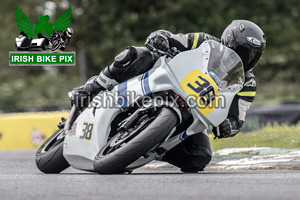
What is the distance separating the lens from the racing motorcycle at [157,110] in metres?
6.16

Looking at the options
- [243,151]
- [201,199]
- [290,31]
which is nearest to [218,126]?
[243,151]

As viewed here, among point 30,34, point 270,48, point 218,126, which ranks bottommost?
point 270,48

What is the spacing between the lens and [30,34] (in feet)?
60.0

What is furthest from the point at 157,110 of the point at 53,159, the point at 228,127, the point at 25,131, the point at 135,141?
the point at 25,131

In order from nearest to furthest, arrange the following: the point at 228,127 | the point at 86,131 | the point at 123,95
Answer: the point at 123,95 < the point at 86,131 < the point at 228,127

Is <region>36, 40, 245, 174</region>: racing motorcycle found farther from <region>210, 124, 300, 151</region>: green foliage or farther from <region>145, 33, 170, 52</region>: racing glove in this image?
<region>210, 124, 300, 151</region>: green foliage

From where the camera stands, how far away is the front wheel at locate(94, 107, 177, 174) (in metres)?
6.00

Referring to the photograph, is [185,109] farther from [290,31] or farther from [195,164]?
[290,31]

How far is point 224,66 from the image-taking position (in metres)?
6.59

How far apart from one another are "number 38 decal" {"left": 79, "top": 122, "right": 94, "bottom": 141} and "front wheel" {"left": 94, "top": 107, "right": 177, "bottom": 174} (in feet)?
0.98

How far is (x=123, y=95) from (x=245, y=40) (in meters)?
1.33

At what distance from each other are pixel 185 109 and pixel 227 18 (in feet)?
77.4

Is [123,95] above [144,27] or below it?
above

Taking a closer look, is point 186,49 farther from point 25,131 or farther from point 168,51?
point 25,131
